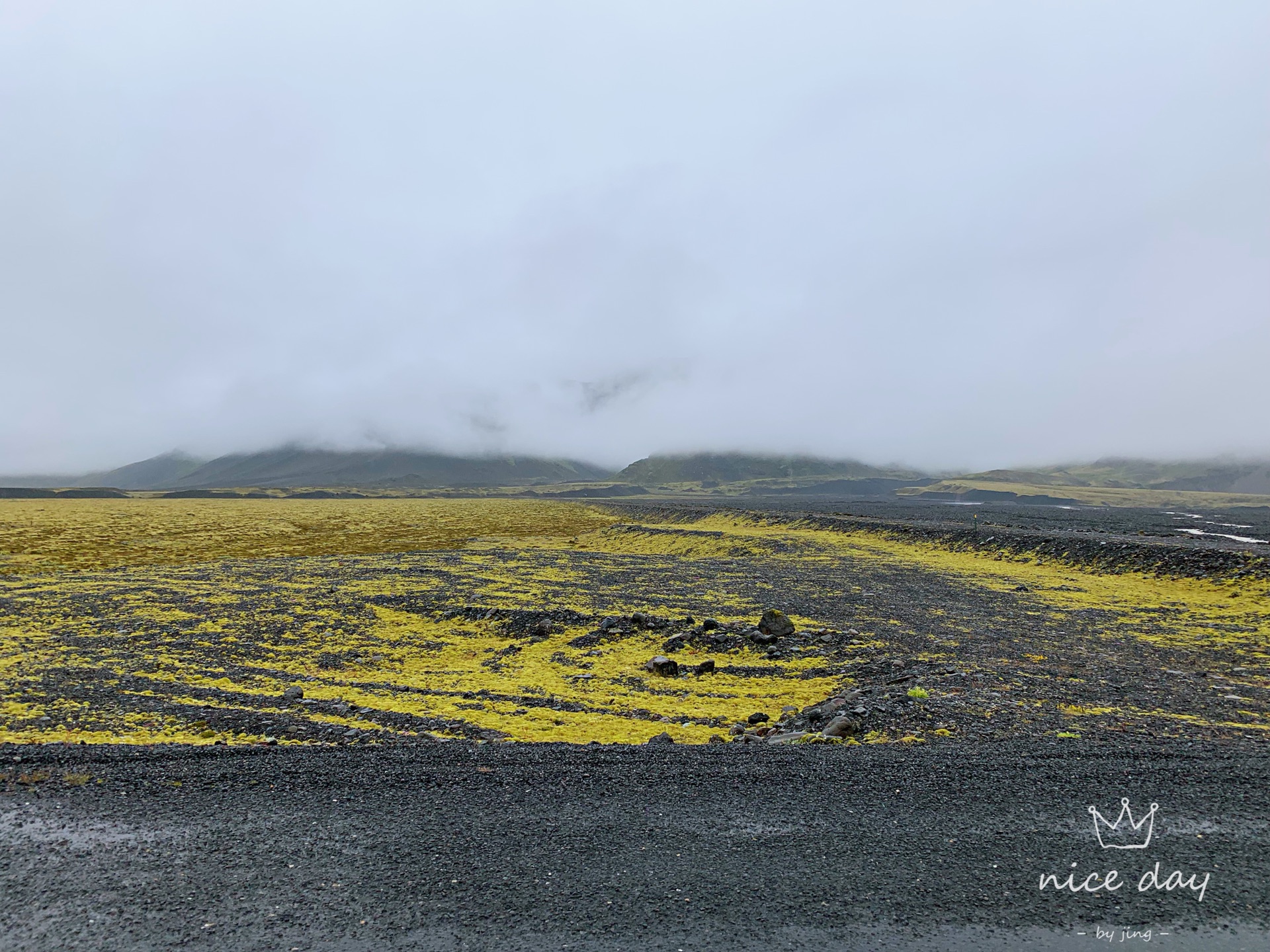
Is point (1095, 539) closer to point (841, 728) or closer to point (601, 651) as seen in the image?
point (601, 651)

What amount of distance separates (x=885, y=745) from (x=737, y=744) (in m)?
2.80

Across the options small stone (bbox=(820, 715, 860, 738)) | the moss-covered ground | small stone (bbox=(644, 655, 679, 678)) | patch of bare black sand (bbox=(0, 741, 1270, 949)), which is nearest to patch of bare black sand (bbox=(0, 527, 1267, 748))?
the moss-covered ground

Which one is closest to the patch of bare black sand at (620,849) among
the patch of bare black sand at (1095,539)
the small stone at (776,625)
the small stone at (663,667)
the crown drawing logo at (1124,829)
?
the crown drawing logo at (1124,829)

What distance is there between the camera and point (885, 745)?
11.6 meters

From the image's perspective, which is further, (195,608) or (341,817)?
(195,608)

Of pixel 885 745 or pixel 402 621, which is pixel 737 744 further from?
pixel 402 621

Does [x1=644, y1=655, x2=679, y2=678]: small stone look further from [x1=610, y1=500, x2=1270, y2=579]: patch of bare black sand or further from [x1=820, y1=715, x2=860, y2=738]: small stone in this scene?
[x1=610, y1=500, x2=1270, y2=579]: patch of bare black sand

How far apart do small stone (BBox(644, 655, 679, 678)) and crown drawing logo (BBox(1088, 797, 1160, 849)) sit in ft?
37.9

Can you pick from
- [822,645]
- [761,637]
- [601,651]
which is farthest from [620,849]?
[822,645]

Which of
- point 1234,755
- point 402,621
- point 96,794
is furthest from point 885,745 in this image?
point 402,621

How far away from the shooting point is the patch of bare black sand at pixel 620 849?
20.6ft

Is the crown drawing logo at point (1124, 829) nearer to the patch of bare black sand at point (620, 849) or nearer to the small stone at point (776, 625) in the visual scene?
the patch of bare black sand at point (620, 849)

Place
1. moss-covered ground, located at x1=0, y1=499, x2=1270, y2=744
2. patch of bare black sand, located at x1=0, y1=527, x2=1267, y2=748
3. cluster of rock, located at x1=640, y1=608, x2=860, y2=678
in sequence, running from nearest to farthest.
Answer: patch of bare black sand, located at x1=0, y1=527, x2=1267, y2=748 → moss-covered ground, located at x1=0, y1=499, x2=1270, y2=744 → cluster of rock, located at x1=640, y1=608, x2=860, y2=678

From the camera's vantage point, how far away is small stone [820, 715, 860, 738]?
12.6 m
